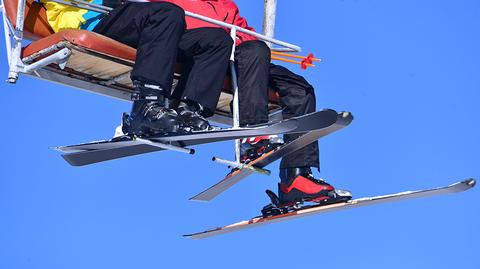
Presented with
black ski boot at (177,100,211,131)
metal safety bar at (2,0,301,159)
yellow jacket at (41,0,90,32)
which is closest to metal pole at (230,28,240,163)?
metal safety bar at (2,0,301,159)

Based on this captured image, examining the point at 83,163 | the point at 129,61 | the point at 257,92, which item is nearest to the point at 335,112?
the point at 257,92

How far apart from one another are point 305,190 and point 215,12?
175 centimetres

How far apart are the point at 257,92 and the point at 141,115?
1.06 m

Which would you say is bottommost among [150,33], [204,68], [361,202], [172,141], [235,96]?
[361,202]

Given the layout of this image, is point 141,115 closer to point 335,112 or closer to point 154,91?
point 154,91

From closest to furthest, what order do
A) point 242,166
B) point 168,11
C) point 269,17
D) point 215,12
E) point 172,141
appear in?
1. point 168,11
2. point 172,141
3. point 242,166
4. point 215,12
5. point 269,17

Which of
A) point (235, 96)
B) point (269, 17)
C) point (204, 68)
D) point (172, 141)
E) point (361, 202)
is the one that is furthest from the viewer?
point (269, 17)

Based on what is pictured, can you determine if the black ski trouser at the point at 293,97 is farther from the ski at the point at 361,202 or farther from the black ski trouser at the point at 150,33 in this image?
the black ski trouser at the point at 150,33

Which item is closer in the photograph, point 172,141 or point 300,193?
point 172,141

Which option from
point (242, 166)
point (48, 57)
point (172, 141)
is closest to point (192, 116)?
point (172, 141)

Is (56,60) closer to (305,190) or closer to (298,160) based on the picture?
(298,160)

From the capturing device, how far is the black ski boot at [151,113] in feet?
27.5

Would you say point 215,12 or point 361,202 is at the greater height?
point 215,12

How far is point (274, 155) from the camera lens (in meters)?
8.96
